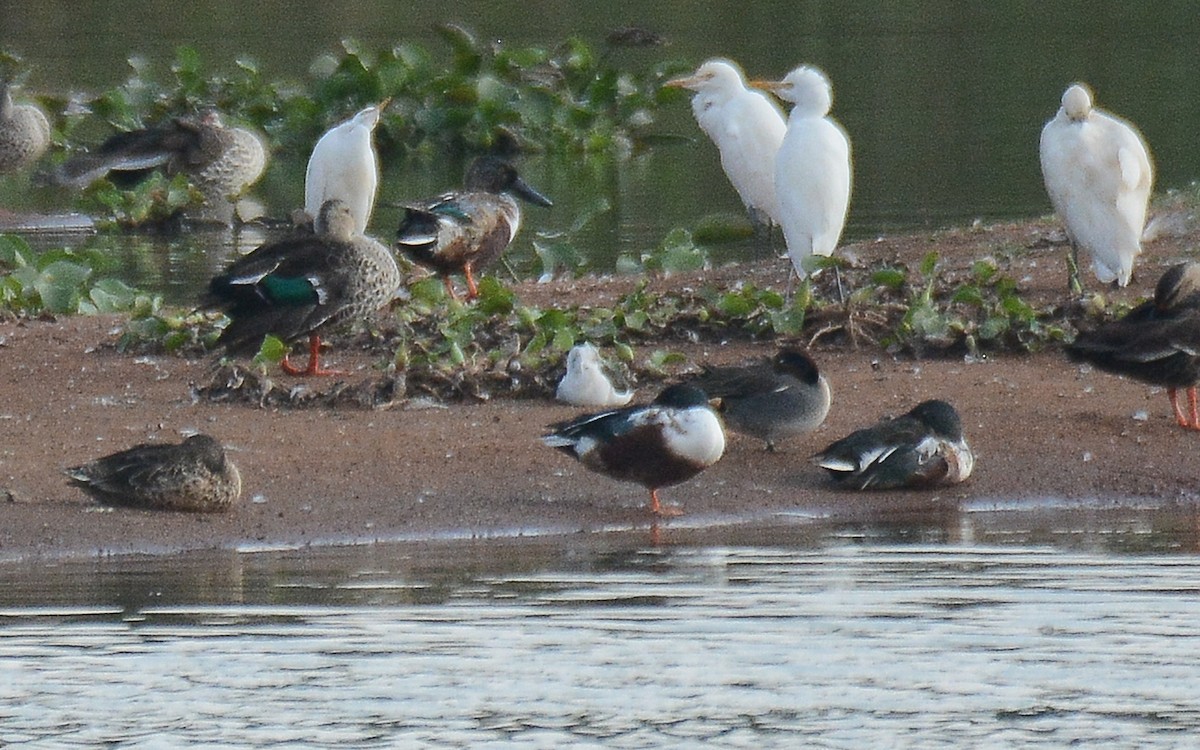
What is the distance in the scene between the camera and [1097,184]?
11.9 m

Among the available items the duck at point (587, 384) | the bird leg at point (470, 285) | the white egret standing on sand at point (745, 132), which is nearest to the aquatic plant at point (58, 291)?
the bird leg at point (470, 285)

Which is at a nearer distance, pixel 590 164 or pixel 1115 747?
pixel 1115 747

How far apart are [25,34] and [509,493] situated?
30943 millimetres

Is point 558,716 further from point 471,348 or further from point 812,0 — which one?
point 812,0

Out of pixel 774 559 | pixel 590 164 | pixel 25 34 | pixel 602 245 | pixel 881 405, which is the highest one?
pixel 25 34

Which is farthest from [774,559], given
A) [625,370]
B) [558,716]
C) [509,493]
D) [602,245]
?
[602,245]

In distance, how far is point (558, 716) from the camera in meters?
6.01

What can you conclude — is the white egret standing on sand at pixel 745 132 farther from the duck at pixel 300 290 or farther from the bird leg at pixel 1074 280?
the duck at pixel 300 290

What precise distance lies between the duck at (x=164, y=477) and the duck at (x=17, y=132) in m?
12.7

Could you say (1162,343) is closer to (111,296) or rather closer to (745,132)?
(745,132)

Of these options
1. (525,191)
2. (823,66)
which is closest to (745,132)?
(525,191)

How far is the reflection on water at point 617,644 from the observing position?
5.91 m

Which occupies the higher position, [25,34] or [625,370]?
[25,34]

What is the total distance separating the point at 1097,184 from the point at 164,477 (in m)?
5.89
